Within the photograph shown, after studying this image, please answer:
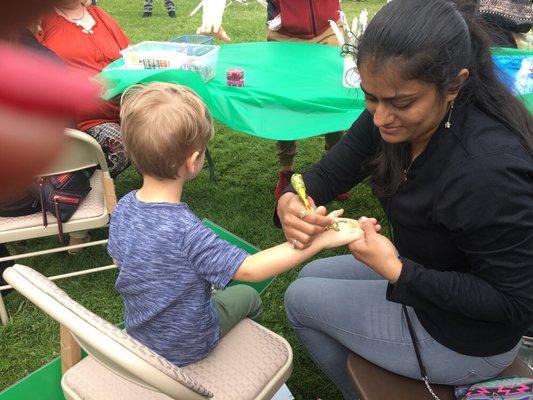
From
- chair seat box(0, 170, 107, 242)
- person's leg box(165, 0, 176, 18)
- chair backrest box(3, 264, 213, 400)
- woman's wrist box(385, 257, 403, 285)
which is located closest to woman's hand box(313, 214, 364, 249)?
woman's wrist box(385, 257, 403, 285)

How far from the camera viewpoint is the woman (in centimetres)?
115

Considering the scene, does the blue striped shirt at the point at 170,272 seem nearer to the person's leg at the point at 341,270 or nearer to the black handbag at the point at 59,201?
the person's leg at the point at 341,270

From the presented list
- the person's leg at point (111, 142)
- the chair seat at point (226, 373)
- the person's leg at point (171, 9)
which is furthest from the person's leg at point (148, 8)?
the chair seat at point (226, 373)

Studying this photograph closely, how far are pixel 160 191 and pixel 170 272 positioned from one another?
23cm

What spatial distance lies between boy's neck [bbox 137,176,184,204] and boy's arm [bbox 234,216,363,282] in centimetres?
29

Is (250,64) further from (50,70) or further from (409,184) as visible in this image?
(50,70)

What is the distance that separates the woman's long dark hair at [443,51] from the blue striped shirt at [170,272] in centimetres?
61

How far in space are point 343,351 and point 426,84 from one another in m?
0.89

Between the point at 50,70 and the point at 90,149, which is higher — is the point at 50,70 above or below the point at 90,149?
above

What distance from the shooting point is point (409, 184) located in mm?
1363

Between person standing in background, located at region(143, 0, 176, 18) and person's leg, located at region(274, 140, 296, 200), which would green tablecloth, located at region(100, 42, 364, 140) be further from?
person standing in background, located at region(143, 0, 176, 18)

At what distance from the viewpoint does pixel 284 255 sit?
1.35 m

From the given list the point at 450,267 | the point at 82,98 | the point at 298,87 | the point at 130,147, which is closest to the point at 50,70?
the point at 82,98

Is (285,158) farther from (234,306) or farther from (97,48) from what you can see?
(234,306)
